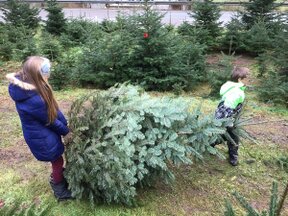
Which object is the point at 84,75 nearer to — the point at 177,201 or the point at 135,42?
the point at 135,42

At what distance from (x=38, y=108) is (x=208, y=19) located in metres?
10.6

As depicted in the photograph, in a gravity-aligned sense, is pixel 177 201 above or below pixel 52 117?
below

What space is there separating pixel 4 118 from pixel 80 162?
12.8ft

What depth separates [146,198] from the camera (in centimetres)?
504

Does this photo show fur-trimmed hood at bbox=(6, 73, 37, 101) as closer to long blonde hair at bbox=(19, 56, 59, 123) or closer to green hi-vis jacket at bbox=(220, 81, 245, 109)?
long blonde hair at bbox=(19, 56, 59, 123)

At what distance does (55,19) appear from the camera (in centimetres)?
1458

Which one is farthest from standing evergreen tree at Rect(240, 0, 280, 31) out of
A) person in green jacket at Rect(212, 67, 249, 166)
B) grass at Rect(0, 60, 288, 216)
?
person in green jacket at Rect(212, 67, 249, 166)

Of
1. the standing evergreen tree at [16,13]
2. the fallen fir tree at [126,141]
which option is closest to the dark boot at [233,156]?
the fallen fir tree at [126,141]

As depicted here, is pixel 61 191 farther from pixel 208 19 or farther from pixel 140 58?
pixel 208 19

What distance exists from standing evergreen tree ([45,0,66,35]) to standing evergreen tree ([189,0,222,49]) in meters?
5.20

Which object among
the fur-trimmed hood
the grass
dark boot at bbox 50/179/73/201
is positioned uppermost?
the fur-trimmed hood

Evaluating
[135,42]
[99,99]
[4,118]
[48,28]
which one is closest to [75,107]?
[99,99]

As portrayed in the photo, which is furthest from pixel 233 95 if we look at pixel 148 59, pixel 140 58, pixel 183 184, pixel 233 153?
pixel 140 58

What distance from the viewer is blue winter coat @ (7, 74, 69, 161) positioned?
3.97 m
